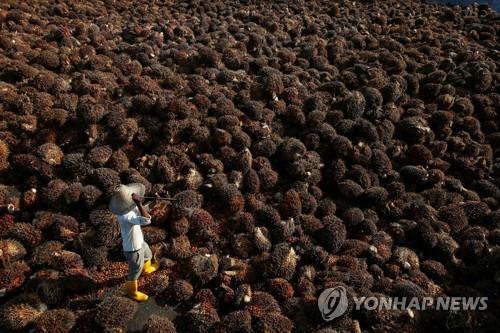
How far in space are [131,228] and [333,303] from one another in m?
3.26

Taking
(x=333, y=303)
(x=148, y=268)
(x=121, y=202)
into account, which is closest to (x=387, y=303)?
(x=333, y=303)

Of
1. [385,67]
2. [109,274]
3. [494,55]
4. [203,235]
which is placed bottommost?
[109,274]

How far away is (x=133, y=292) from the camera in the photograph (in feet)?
19.2

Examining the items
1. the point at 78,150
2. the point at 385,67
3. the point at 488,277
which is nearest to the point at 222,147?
the point at 78,150

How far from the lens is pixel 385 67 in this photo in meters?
11.8

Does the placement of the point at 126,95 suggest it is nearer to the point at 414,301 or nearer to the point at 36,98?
the point at 36,98

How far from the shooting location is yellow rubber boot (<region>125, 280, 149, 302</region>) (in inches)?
229

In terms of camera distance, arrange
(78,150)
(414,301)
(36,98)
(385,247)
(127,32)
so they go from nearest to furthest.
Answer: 1. (414,301)
2. (385,247)
3. (78,150)
4. (36,98)
5. (127,32)

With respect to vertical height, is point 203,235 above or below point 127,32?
below

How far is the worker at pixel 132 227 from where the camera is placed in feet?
17.3

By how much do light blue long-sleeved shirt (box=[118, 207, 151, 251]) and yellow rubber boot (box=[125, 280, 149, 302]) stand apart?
607 millimetres

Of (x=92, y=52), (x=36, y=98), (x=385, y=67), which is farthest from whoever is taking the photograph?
(x=385, y=67)

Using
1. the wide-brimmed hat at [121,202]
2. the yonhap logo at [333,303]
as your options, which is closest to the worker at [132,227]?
the wide-brimmed hat at [121,202]

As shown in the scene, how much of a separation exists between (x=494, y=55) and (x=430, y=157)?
23.1 feet
